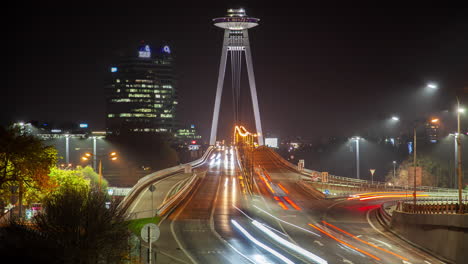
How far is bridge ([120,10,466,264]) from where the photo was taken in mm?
24641

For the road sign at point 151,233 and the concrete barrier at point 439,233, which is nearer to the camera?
the road sign at point 151,233

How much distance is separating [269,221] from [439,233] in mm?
13499

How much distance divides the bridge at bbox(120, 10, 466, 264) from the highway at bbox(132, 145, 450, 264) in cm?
5

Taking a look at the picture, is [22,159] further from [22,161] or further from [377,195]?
[377,195]

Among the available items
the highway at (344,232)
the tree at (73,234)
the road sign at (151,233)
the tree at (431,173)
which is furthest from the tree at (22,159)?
the tree at (431,173)

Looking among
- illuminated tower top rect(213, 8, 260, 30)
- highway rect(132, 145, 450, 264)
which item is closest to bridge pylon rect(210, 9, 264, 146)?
illuminated tower top rect(213, 8, 260, 30)

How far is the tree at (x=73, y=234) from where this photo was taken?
43.7 feet

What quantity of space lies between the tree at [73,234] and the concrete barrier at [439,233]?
51.6 ft

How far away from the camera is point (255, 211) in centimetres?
4197

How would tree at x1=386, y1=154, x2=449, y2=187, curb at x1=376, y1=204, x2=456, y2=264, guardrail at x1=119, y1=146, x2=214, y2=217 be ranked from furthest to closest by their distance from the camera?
tree at x1=386, y1=154, x2=449, y2=187 < guardrail at x1=119, y1=146, x2=214, y2=217 < curb at x1=376, y1=204, x2=456, y2=264

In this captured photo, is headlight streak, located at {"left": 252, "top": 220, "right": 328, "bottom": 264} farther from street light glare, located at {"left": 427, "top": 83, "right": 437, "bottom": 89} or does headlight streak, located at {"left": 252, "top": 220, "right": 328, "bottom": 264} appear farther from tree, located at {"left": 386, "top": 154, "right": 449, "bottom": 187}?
tree, located at {"left": 386, "top": 154, "right": 449, "bottom": 187}

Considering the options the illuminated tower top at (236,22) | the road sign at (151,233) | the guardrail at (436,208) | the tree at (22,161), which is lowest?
the guardrail at (436,208)

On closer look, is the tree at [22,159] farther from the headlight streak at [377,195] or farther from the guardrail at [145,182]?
the headlight streak at [377,195]

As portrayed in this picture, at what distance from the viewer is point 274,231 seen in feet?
104
